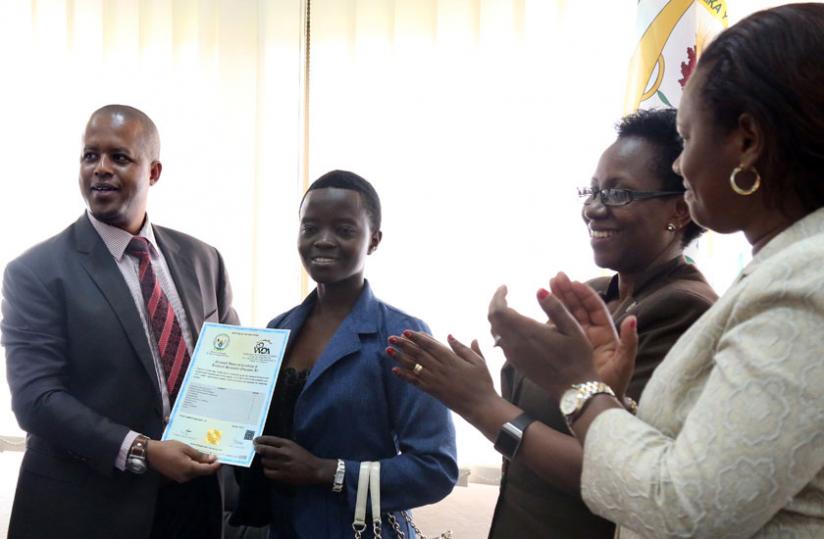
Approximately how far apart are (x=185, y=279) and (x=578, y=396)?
172 cm

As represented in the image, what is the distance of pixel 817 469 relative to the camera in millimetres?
802

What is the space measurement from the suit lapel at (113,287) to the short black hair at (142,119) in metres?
0.37

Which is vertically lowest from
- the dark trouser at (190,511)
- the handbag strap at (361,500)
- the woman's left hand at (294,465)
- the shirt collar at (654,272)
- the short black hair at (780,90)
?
the dark trouser at (190,511)

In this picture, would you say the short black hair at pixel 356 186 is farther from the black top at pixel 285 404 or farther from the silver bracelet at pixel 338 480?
the silver bracelet at pixel 338 480

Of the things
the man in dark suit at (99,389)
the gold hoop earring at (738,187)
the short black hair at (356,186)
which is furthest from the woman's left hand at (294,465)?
the gold hoop earring at (738,187)

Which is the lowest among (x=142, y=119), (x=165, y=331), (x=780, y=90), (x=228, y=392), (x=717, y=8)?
(x=228, y=392)

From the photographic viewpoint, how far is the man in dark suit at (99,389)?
2.00 meters

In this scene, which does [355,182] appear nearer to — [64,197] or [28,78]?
[64,197]

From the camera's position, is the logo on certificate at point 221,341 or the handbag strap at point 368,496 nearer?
the handbag strap at point 368,496

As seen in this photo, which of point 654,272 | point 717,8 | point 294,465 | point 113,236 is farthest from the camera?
point 717,8

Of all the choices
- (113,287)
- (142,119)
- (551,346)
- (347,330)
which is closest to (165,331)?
(113,287)

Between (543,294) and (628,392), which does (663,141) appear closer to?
(628,392)

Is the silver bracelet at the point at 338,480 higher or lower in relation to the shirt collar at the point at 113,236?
lower

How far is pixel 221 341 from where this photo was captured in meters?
2.04
